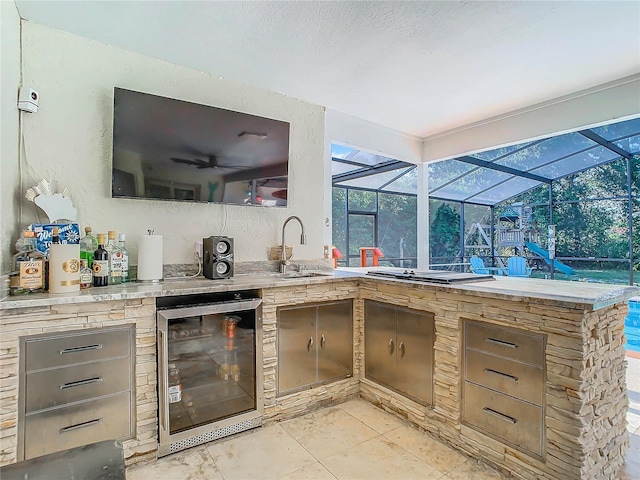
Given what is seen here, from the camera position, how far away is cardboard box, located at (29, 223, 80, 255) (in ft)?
A: 6.08

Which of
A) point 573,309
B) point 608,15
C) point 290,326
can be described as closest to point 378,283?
point 290,326

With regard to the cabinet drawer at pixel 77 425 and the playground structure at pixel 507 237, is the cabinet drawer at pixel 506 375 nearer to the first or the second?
the cabinet drawer at pixel 77 425

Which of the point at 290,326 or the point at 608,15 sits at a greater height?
the point at 608,15

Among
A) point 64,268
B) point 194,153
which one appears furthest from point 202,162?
point 64,268

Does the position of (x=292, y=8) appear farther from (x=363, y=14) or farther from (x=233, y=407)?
(x=233, y=407)

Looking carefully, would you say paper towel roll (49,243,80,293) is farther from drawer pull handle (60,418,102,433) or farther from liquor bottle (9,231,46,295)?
drawer pull handle (60,418,102,433)

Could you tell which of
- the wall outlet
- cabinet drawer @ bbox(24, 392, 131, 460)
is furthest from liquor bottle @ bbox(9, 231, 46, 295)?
the wall outlet

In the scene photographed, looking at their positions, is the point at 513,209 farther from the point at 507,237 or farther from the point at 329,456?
the point at 329,456

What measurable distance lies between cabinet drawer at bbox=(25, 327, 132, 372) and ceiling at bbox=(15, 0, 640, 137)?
180 cm

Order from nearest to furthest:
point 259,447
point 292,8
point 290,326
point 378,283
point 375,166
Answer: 1. point 292,8
2. point 259,447
3. point 290,326
4. point 378,283
5. point 375,166

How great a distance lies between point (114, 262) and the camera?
6.91ft

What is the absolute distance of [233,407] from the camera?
87.1 inches

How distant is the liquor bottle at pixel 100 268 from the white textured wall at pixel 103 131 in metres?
0.26

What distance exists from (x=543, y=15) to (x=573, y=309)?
1674mm
